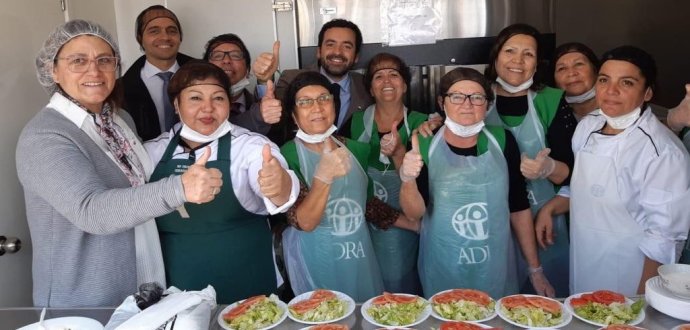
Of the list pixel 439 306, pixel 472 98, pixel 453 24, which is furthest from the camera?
pixel 453 24

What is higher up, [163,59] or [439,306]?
[163,59]

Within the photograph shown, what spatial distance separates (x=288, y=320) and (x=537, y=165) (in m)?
1.18

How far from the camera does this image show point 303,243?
86.8 inches

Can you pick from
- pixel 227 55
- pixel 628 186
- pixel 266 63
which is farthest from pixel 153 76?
pixel 628 186

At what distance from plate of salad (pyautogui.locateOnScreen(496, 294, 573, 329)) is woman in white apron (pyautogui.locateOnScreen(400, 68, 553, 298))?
664 mm

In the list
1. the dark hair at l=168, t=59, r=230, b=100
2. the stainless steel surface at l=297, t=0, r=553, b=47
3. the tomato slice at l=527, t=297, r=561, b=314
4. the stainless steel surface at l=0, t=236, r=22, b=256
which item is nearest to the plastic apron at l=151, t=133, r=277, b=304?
the dark hair at l=168, t=59, r=230, b=100

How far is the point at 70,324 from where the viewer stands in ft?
4.47

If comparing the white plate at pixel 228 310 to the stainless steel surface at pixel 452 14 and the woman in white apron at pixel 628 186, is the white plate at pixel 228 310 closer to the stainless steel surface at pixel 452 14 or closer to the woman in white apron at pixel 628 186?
the woman in white apron at pixel 628 186

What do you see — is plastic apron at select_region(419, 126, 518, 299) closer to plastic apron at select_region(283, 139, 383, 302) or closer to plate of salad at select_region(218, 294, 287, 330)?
plastic apron at select_region(283, 139, 383, 302)

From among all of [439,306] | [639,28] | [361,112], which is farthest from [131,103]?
[639,28]

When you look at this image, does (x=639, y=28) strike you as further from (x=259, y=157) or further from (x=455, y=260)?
(x=259, y=157)

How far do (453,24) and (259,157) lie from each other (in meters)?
2.28

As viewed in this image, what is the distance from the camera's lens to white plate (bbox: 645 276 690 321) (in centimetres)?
138

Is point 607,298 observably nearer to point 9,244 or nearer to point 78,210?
point 78,210
